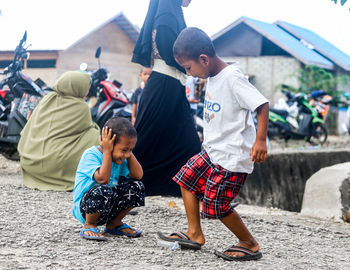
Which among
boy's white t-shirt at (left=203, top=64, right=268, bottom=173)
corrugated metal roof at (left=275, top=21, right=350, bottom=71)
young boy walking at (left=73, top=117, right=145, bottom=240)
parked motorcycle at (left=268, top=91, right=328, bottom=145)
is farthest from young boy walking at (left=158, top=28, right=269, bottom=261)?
corrugated metal roof at (left=275, top=21, right=350, bottom=71)

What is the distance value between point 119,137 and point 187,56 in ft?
2.14

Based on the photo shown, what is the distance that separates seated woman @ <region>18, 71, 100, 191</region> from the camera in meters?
5.54

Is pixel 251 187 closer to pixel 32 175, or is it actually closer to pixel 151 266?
pixel 32 175

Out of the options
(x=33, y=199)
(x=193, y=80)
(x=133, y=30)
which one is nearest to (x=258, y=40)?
(x=133, y=30)

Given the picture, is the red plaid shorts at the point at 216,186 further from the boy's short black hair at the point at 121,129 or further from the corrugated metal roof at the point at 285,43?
the corrugated metal roof at the point at 285,43

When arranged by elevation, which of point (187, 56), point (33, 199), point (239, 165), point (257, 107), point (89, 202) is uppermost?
point (187, 56)

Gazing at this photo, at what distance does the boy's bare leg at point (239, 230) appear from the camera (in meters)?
3.15

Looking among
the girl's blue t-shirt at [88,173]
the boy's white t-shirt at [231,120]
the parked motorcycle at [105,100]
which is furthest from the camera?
the parked motorcycle at [105,100]

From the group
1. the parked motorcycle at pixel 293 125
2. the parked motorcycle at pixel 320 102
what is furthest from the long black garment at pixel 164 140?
the parked motorcycle at pixel 320 102

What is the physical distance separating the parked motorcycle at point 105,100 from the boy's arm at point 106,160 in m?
4.13

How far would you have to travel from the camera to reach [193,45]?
3145mm

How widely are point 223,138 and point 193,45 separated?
1.91 ft

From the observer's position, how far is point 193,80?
9469 millimetres

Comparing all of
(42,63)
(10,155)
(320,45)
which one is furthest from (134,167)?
(320,45)
